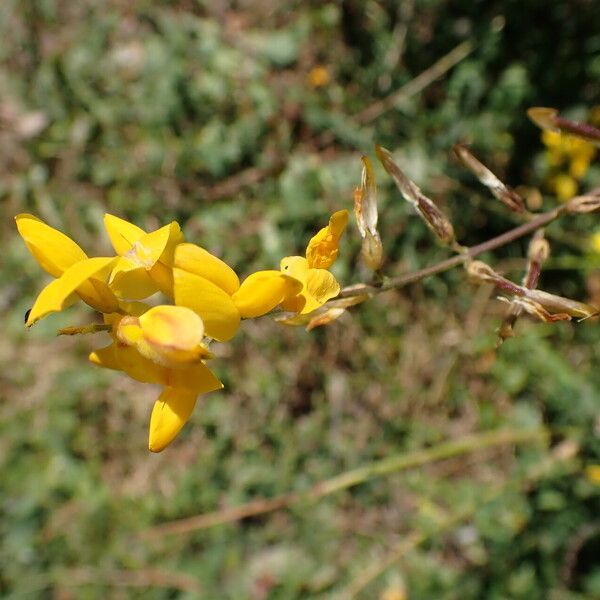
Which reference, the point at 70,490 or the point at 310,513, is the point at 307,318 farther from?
the point at 70,490

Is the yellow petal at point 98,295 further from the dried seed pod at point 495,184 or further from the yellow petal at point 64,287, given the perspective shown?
the dried seed pod at point 495,184

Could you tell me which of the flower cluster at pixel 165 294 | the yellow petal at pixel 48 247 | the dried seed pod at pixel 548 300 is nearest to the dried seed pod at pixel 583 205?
the dried seed pod at pixel 548 300

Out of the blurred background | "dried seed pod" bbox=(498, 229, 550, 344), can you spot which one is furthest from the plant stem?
"dried seed pod" bbox=(498, 229, 550, 344)

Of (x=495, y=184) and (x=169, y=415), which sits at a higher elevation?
(x=495, y=184)

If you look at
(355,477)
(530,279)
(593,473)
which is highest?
(530,279)

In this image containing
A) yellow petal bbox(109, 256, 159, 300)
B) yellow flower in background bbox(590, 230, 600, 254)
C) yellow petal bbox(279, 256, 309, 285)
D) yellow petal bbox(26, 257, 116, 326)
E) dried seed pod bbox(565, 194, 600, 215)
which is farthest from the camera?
yellow flower in background bbox(590, 230, 600, 254)

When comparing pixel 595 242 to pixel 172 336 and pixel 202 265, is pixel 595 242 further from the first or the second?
pixel 172 336

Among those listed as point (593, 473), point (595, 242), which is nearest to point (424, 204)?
point (595, 242)

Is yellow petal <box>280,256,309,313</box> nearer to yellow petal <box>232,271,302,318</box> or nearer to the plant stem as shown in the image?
yellow petal <box>232,271,302,318</box>
